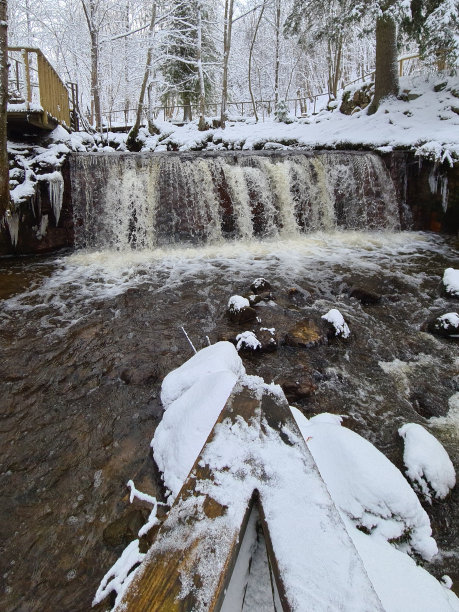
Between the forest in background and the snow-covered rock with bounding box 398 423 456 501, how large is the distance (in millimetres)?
13018

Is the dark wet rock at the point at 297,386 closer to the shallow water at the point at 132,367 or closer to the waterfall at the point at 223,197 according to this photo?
the shallow water at the point at 132,367

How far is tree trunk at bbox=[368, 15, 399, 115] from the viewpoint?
1259 cm

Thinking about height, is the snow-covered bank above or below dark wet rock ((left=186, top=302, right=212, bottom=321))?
above

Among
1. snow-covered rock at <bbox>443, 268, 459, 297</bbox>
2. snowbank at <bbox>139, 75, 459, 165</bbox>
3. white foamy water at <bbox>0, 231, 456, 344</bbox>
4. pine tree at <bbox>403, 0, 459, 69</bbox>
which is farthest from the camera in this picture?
snowbank at <bbox>139, 75, 459, 165</bbox>

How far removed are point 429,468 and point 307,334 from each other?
102 inches

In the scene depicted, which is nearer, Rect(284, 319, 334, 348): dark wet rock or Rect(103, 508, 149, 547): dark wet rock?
Rect(103, 508, 149, 547): dark wet rock

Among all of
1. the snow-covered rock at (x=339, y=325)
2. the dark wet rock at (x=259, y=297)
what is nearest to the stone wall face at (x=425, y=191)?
the dark wet rock at (x=259, y=297)

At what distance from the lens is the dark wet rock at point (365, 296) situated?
20.9ft

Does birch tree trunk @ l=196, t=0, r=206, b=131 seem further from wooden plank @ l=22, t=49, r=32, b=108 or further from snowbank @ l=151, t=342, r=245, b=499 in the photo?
snowbank @ l=151, t=342, r=245, b=499

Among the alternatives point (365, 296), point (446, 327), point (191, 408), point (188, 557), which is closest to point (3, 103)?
point (191, 408)

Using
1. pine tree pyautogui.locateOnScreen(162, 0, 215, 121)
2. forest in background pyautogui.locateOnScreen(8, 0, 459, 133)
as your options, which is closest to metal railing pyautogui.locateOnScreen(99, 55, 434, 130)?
forest in background pyautogui.locateOnScreen(8, 0, 459, 133)

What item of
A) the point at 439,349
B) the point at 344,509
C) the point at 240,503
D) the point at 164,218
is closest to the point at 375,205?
the point at 164,218

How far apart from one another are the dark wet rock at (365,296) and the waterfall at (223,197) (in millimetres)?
4234

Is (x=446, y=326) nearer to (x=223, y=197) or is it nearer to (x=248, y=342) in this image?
(x=248, y=342)
